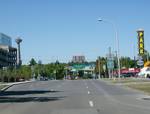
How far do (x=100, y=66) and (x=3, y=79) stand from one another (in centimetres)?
8665

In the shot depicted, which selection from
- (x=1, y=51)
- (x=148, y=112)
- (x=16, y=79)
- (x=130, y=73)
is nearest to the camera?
(x=148, y=112)

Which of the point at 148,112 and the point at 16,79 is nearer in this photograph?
the point at 148,112

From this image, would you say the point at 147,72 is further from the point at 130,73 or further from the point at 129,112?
the point at 129,112

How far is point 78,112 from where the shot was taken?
2033 centimetres

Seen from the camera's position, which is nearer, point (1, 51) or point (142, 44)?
point (142, 44)

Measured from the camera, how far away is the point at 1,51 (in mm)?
181375

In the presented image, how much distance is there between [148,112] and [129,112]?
77 cm

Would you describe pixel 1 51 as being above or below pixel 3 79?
above


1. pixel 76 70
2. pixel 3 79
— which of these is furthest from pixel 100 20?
pixel 76 70

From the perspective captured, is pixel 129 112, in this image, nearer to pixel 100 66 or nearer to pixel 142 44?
pixel 142 44

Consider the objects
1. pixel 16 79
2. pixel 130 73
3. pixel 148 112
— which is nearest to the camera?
pixel 148 112

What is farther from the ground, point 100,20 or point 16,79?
point 100,20

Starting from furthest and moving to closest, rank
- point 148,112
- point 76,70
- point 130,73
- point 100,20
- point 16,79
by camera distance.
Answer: point 76,70 < point 130,73 < point 16,79 < point 100,20 < point 148,112

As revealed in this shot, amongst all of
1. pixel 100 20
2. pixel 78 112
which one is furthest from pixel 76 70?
pixel 78 112
